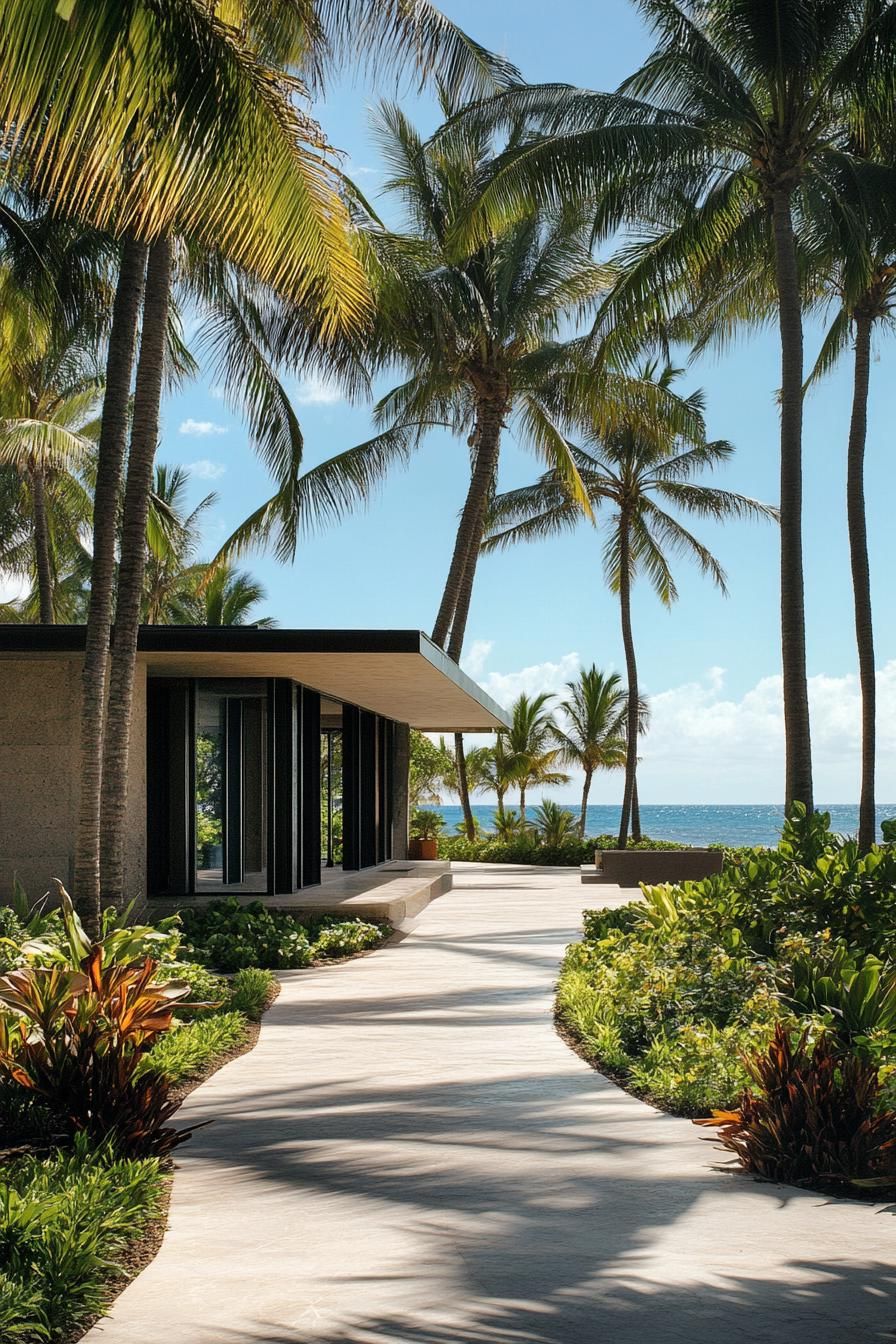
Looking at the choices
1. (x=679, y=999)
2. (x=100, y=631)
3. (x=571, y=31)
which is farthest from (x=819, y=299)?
(x=679, y=999)

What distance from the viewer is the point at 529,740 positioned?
1677 inches

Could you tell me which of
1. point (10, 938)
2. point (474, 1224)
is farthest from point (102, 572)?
point (474, 1224)

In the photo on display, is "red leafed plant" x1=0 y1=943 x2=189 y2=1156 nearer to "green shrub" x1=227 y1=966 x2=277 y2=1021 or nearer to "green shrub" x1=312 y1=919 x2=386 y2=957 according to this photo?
"green shrub" x1=227 y1=966 x2=277 y2=1021

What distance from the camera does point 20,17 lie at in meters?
5.68

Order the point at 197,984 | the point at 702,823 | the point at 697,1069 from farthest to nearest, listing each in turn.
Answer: the point at 702,823, the point at 197,984, the point at 697,1069

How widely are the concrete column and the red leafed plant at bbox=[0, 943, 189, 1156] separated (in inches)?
882

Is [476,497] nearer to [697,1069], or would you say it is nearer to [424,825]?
[424,825]

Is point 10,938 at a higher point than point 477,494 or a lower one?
lower

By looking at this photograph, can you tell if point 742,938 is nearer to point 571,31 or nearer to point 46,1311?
point 46,1311

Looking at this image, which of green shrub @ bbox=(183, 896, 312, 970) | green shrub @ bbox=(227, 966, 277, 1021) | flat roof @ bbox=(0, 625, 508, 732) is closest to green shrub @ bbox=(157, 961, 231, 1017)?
green shrub @ bbox=(227, 966, 277, 1021)

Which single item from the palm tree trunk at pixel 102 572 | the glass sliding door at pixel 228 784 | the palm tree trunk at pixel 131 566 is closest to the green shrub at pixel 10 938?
the palm tree trunk at pixel 102 572

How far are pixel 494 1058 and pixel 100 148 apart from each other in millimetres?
5465

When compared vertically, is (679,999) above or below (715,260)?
below

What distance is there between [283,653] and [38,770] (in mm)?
2910
